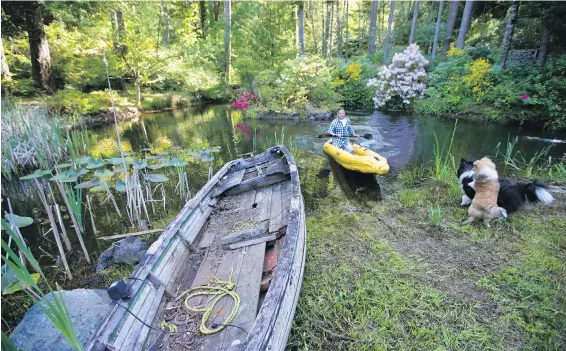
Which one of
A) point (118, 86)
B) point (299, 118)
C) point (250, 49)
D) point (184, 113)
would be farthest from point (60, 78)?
point (299, 118)

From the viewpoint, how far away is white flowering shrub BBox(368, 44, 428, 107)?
13.4 meters

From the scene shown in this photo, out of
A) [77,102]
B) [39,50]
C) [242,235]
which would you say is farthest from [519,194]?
[39,50]

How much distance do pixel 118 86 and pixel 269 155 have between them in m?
16.3

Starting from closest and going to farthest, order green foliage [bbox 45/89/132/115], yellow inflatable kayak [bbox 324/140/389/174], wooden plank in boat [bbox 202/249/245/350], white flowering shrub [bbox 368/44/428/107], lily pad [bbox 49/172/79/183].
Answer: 1. wooden plank in boat [bbox 202/249/245/350]
2. lily pad [bbox 49/172/79/183]
3. yellow inflatable kayak [bbox 324/140/389/174]
4. green foliage [bbox 45/89/132/115]
5. white flowering shrub [bbox 368/44/428/107]

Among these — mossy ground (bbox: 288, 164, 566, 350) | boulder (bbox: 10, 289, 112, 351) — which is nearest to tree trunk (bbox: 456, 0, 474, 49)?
mossy ground (bbox: 288, 164, 566, 350)

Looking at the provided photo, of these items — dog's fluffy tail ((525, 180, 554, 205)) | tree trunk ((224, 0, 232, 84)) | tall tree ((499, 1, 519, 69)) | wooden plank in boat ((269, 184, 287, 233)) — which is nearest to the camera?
wooden plank in boat ((269, 184, 287, 233))

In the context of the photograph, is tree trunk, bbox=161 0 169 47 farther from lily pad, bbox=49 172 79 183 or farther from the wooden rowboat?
the wooden rowboat

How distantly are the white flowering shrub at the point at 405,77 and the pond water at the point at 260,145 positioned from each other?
1344 millimetres

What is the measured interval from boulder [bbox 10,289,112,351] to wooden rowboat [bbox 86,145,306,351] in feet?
1.23

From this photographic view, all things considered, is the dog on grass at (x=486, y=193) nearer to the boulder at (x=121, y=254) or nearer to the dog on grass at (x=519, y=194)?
the dog on grass at (x=519, y=194)

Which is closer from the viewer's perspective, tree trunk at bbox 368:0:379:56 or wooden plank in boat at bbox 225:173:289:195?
wooden plank in boat at bbox 225:173:289:195

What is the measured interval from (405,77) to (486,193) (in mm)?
11150

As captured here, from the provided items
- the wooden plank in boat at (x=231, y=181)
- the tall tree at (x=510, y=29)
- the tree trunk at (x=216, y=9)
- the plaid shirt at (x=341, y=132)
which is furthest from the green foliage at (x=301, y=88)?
the tree trunk at (x=216, y=9)

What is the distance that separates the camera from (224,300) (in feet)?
8.47
